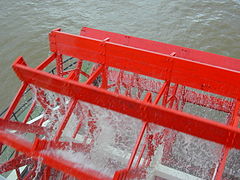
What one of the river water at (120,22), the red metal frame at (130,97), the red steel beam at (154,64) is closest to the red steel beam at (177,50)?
the red metal frame at (130,97)

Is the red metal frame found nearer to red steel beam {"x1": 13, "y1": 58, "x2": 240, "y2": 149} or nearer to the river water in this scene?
red steel beam {"x1": 13, "y1": 58, "x2": 240, "y2": 149}

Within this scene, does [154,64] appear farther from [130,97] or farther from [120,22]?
[120,22]

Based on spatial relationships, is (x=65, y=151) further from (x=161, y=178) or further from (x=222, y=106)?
(x=222, y=106)

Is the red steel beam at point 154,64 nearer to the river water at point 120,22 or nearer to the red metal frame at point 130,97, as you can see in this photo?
the red metal frame at point 130,97

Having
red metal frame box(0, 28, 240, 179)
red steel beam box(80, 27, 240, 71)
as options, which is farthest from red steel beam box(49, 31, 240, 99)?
red steel beam box(80, 27, 240, 71)

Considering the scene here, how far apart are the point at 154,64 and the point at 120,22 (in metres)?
5.74

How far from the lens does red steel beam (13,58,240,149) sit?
2.53 m

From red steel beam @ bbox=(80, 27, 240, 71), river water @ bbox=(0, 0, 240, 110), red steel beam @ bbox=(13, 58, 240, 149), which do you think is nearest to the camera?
red steel beam @ bbox=(13, 58, 240, 149)

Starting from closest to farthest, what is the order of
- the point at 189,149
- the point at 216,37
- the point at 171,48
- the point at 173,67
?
the point at 173,67
the point at 171,48
the point at 189,149
the point at 216,37

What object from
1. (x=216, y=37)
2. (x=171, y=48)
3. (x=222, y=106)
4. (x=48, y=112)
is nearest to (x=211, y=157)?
(x=222, y=106)

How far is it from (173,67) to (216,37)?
199 inches

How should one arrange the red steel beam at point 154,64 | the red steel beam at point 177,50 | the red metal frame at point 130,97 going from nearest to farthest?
the red metal frame at point 130,97
the red steel beam at point 154,64
the red steel beam at point 177,50

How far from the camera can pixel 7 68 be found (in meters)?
6.86

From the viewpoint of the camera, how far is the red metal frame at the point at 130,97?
8.73 ft
